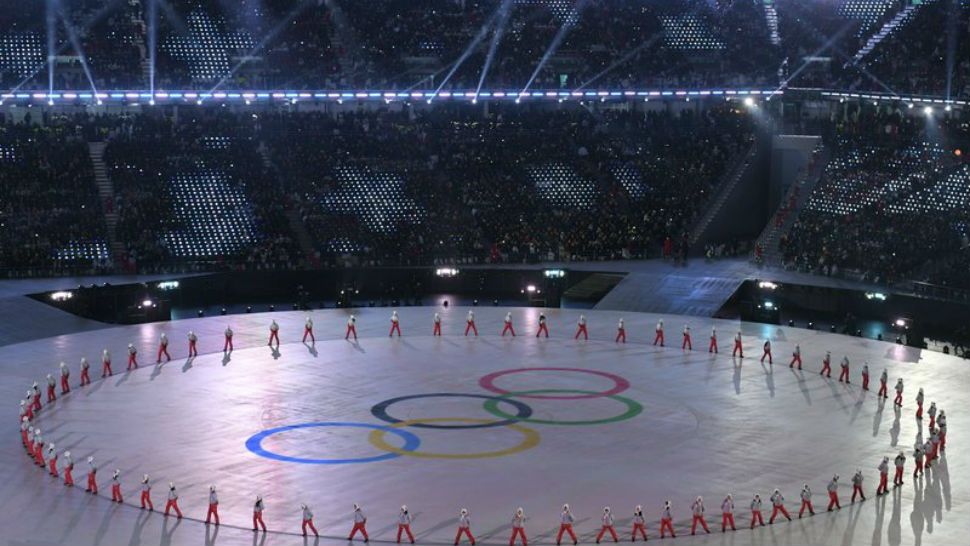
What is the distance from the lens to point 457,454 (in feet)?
140

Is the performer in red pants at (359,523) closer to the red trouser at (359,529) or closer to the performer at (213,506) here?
the red trouser at (359,529)

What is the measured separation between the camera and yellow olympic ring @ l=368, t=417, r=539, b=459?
42.5m

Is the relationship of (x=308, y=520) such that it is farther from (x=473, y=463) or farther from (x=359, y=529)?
(x=473, y=463)

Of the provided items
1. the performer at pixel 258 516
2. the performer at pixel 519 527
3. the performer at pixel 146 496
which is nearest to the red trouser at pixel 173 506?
the performer at pixel 146 496

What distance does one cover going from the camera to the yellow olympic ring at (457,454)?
4250 centimetres

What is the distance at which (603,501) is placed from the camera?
38062 millimetres

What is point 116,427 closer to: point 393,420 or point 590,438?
point 393,420

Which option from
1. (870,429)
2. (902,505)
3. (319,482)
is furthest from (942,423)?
(319,482)

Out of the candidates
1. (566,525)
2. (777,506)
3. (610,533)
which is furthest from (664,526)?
(777,506)

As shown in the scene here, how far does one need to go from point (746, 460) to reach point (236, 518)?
15.5 m

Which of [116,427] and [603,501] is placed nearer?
[603,501]

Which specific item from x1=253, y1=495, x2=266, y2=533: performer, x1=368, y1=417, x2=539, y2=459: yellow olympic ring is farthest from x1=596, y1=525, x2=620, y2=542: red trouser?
x1=253, y1=495, x2=266, y2=533: performer

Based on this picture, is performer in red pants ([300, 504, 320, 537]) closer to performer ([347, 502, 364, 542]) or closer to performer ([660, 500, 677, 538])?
performer ([347, 502, 364, 542])

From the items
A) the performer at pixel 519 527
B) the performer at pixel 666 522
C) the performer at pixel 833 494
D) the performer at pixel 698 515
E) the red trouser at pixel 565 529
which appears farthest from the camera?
the performer at pixel 833 494
